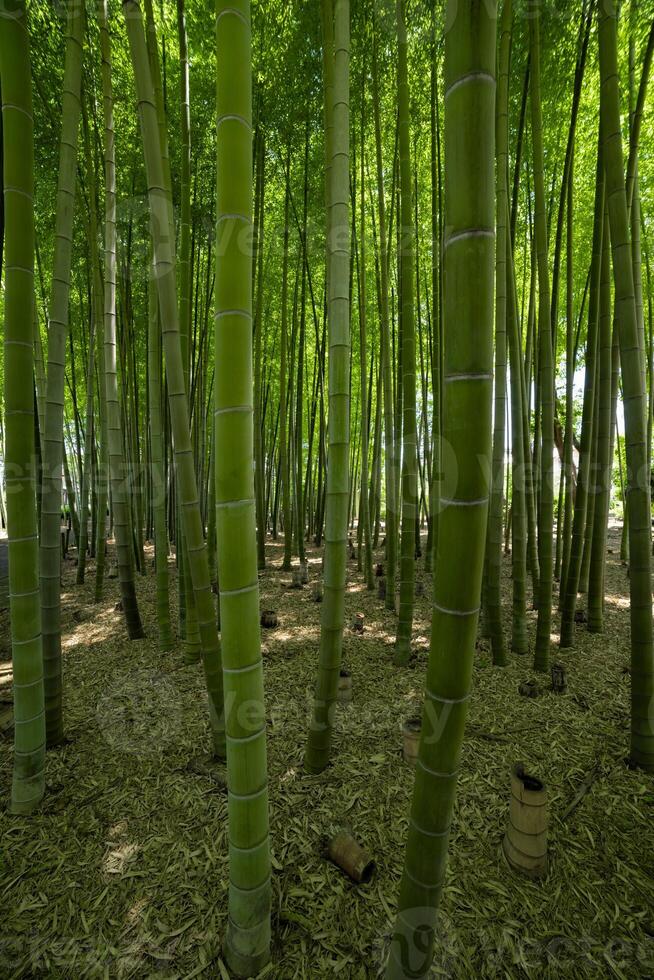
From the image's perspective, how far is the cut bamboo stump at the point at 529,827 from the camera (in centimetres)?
127

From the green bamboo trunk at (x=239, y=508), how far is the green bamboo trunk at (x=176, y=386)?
626 mm

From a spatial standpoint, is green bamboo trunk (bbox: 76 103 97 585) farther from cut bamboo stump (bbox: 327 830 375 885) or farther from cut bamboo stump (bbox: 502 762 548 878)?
cut bamboo stump (bbox: 502 762 548 878)

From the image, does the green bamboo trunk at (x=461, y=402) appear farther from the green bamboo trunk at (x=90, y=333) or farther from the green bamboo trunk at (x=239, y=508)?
the green bamboo trunk at (x=90, y=333)

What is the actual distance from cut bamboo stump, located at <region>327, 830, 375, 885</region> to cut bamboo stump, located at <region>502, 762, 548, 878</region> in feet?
1.42

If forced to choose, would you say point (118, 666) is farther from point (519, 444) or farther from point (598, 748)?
point (519, 444)

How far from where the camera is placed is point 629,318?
5.03 feet

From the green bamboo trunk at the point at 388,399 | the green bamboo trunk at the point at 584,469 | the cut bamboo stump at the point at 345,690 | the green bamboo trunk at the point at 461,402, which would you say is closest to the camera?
the green bamboo trunk at the point at 461,402

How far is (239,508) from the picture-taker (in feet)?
2.98

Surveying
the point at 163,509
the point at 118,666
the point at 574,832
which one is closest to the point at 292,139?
the point at 163,509

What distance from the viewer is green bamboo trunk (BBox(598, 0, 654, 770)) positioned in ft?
4.81

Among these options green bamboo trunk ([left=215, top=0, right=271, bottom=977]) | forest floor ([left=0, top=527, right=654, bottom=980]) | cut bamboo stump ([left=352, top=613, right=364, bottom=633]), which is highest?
green bamboo trunk ([left=215, top=0, right=271, bottom=977])

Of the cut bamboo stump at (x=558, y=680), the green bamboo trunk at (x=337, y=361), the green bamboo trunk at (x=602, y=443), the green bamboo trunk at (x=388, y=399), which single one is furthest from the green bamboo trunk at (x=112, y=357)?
the cut bamboo stump at (x=558, y=680)

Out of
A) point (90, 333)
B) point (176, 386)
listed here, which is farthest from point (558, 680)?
point (90, 333)

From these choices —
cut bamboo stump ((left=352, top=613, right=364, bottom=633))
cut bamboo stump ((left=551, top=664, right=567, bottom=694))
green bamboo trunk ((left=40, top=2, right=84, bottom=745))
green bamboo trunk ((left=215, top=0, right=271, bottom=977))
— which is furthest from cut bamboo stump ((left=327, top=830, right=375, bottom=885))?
cut bamboo stump ((left=352, top=613, right=364, bottom=633))
